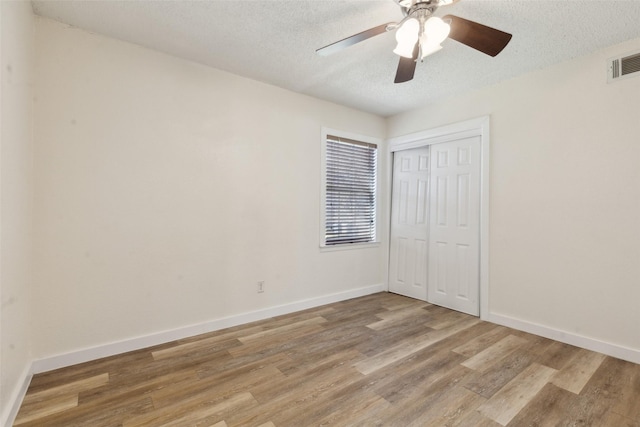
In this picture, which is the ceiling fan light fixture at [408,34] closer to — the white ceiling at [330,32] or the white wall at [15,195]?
the white ceiling at [330,32]

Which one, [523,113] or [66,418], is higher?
[523,113]

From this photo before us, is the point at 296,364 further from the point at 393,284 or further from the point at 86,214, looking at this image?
the point at 393,284

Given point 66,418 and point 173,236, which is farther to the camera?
point 173,236

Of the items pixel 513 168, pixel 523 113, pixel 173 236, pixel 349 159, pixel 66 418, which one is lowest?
pixel 66 418

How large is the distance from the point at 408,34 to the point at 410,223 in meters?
2.79

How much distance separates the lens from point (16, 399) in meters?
1.72

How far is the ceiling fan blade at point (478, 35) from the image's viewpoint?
1.64 metres

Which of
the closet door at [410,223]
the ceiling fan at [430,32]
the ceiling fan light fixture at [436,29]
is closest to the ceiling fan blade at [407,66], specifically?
the ceiling fan at [430,32]

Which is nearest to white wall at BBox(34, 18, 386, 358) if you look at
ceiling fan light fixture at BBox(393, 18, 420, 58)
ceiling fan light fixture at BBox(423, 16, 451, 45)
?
ceiling fan light fixture at BBox(393, 18, 420, 58)

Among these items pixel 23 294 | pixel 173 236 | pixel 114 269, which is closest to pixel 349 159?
pixel 173 236

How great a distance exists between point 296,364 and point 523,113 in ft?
10.7

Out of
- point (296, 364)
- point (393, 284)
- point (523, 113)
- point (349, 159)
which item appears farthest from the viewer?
point (393, 284)

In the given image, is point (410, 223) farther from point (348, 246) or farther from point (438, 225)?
point (348, 246)

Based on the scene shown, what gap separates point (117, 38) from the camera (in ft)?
7.91
